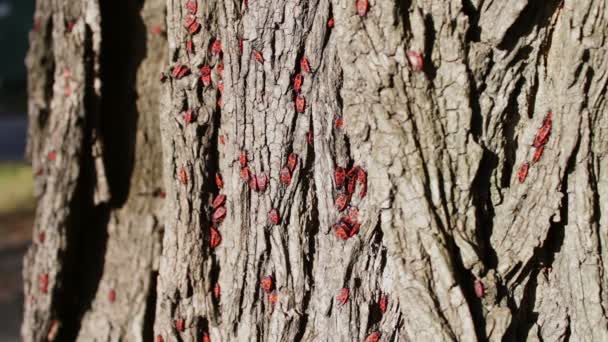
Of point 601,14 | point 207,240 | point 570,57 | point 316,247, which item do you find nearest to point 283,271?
point 316,247

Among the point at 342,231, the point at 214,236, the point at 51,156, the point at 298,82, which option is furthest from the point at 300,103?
the point at 51,156

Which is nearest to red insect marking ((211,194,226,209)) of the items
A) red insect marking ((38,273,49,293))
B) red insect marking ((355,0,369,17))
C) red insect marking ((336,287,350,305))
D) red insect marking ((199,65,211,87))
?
red insect marking ((199,65,211,87))

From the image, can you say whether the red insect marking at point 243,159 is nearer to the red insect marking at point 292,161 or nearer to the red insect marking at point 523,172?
the red insect marking at point 292,161

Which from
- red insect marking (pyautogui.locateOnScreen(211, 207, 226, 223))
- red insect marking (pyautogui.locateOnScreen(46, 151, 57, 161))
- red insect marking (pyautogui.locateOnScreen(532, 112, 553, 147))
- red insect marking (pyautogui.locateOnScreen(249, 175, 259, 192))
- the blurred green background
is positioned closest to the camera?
red insect marking (pyautogui.locateOnScreen(532, 112, 553, 147))

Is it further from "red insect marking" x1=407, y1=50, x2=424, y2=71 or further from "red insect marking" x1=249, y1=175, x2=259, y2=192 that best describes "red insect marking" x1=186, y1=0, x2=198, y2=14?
"red insect marking" x1=407, y1=50, x2=424, y2=71

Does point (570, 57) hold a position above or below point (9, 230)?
above

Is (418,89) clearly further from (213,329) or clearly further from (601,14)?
(213,329)

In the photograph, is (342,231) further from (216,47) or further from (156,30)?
(156,30)
